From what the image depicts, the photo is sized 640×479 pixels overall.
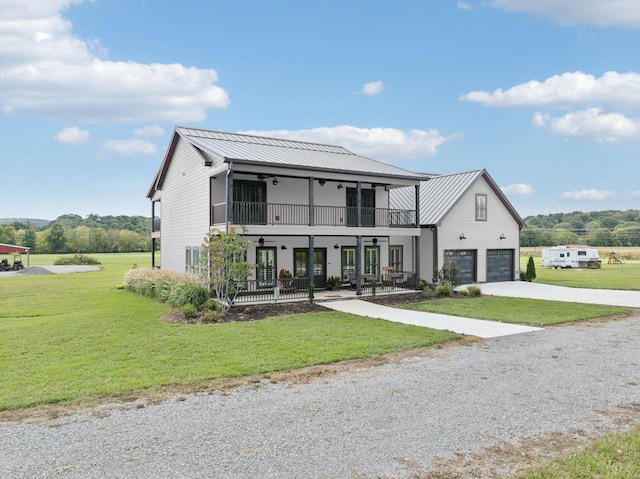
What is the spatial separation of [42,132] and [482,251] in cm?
4989

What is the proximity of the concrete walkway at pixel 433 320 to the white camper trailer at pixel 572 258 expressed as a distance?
33547 millimetres

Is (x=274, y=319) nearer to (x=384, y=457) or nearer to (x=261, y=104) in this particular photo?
(x=384, y=457)

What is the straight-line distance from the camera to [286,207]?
65.2ft

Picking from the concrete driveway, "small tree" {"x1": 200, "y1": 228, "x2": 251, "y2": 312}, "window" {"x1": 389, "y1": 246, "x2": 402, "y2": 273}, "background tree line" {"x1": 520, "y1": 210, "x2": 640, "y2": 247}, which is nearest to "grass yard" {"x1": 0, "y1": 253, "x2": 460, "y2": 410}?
"small tree" {"x1": 200, "y1": 228, "x2": 251, "y2": 312}

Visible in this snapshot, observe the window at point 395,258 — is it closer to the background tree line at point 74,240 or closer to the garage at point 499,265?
the garage at point 499,265

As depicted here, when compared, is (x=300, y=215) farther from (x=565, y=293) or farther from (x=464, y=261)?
(x=565, y=293)

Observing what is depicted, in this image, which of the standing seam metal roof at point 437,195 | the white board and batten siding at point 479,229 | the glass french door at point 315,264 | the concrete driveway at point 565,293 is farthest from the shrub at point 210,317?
the white board and batten siding at point 479,229

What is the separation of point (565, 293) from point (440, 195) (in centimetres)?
852

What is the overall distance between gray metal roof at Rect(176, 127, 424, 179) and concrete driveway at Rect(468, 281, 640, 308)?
7385mm

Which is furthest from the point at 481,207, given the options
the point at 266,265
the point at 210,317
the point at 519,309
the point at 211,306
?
the point at 210,317

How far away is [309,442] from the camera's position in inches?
203

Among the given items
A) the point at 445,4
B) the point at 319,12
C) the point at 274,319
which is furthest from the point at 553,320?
the point at 319,12

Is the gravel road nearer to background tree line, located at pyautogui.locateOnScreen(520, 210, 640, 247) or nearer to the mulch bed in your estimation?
the mulch bed

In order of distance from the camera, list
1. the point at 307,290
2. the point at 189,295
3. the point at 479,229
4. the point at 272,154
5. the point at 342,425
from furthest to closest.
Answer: the point at 479,229 < the point at 307,290 < the point at 272,154 < the point at 189,295 < the point at 342,425
